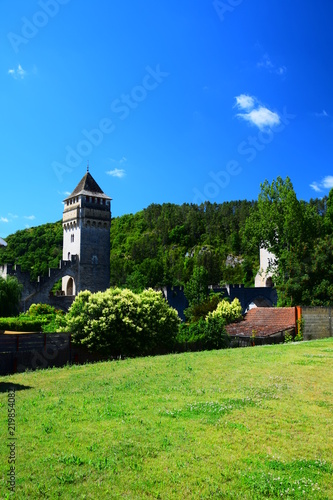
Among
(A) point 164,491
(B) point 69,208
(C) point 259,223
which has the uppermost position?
(B) point 69,208

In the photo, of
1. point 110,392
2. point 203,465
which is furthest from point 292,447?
point 110,392

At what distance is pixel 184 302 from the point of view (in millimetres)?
56312

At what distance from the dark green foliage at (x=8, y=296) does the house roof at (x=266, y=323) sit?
17241 mm

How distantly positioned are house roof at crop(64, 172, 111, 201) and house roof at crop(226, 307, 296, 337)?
29.3m

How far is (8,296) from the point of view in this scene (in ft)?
119

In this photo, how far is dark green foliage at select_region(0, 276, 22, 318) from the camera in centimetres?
3569

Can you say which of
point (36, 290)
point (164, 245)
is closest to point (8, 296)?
point (36, 290)

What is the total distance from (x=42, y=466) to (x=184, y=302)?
50.1m

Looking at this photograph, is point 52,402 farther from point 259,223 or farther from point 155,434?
point 259,223

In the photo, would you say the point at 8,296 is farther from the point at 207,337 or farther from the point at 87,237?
the point at 87,237

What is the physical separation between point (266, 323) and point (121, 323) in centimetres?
1291

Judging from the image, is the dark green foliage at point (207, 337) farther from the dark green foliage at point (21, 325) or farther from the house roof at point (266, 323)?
the dark green foliage at point (21, 325)

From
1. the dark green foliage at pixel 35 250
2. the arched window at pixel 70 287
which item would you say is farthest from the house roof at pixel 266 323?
the dark green foliage at pixel 35 250

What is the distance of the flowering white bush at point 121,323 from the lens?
21.5 m
